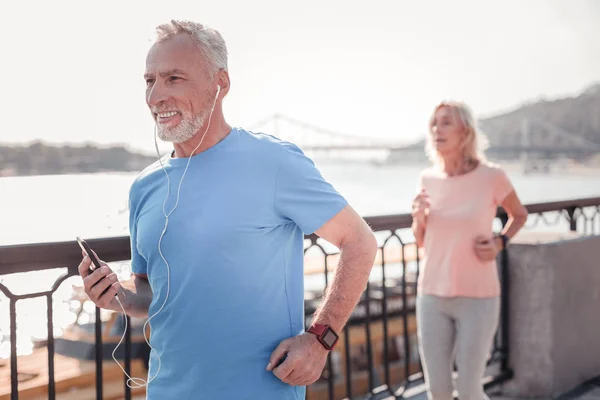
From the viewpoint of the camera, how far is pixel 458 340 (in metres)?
3.29

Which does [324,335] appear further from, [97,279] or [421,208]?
[421,208]

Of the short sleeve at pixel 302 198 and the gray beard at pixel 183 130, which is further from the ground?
the gray beard at pixel 183 130

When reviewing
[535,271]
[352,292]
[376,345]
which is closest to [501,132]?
[376,345]

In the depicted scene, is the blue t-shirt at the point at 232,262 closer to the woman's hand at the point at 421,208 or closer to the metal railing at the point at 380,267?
the metal railing at the point at 380,267

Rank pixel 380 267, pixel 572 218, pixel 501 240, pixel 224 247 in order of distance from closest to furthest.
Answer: pixel 224 247, pixel 501 240, pixel 380 267, pixel 572 218

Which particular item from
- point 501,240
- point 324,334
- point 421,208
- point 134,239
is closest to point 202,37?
point 134,239

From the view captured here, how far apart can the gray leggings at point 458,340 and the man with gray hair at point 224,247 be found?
1661mm

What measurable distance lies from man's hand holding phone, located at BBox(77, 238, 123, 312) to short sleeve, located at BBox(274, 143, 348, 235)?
1.54ft

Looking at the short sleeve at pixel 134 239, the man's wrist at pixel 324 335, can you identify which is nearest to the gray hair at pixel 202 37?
the short sleeve at pixel 134 239

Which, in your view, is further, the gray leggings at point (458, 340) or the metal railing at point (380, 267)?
the gray leggings at point (458, 340)

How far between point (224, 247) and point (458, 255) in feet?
6.47

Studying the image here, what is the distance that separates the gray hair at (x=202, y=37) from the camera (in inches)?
67.9

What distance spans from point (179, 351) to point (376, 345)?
12.7 meters

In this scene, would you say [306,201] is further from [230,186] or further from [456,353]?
[456,353]
